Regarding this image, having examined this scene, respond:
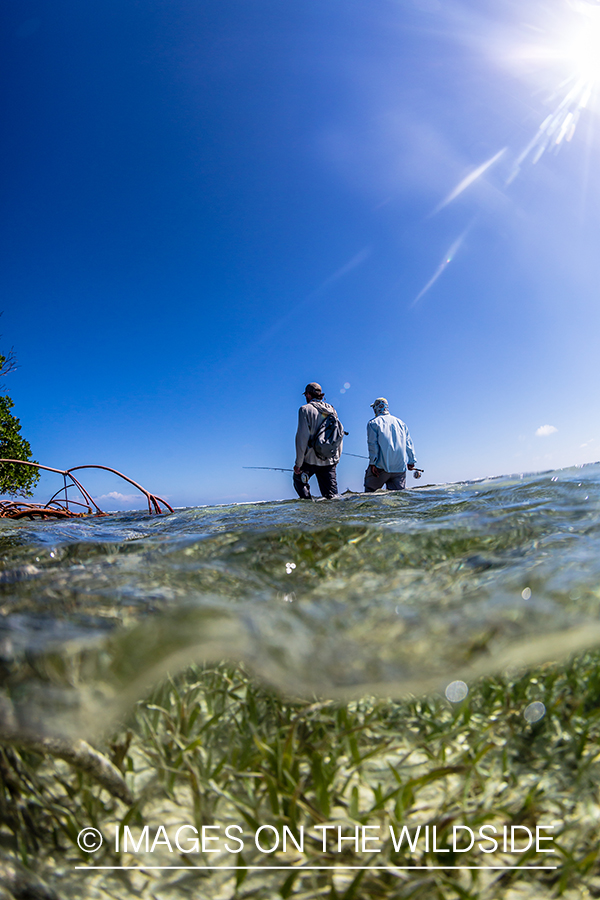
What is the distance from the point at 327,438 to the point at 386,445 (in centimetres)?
125

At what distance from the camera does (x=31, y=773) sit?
1160 millimetres

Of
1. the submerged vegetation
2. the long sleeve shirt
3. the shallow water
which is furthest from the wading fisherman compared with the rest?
the submerged vegetation

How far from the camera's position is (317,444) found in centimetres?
798

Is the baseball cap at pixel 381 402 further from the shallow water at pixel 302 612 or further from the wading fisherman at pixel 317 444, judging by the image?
the shallow water at pixel 302 612

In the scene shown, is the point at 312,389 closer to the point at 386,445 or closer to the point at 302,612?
the point at 386,445

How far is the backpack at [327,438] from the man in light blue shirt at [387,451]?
0.69 m

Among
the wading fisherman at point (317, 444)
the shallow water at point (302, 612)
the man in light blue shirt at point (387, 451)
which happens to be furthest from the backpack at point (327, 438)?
the shallow water at point (302, 612)

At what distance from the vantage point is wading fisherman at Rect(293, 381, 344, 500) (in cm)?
795

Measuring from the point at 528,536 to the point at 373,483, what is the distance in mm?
6206

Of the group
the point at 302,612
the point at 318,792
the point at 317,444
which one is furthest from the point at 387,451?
the point at 318,792

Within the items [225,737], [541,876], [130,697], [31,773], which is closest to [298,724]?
[225,737]

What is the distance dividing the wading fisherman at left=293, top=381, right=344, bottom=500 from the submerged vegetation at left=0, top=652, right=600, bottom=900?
650cm

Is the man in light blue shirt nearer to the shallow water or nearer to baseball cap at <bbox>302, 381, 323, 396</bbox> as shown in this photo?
baseball cap at <bbox>302, 381, 323, 396</bbox>

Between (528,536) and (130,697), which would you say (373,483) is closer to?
(528,536)
